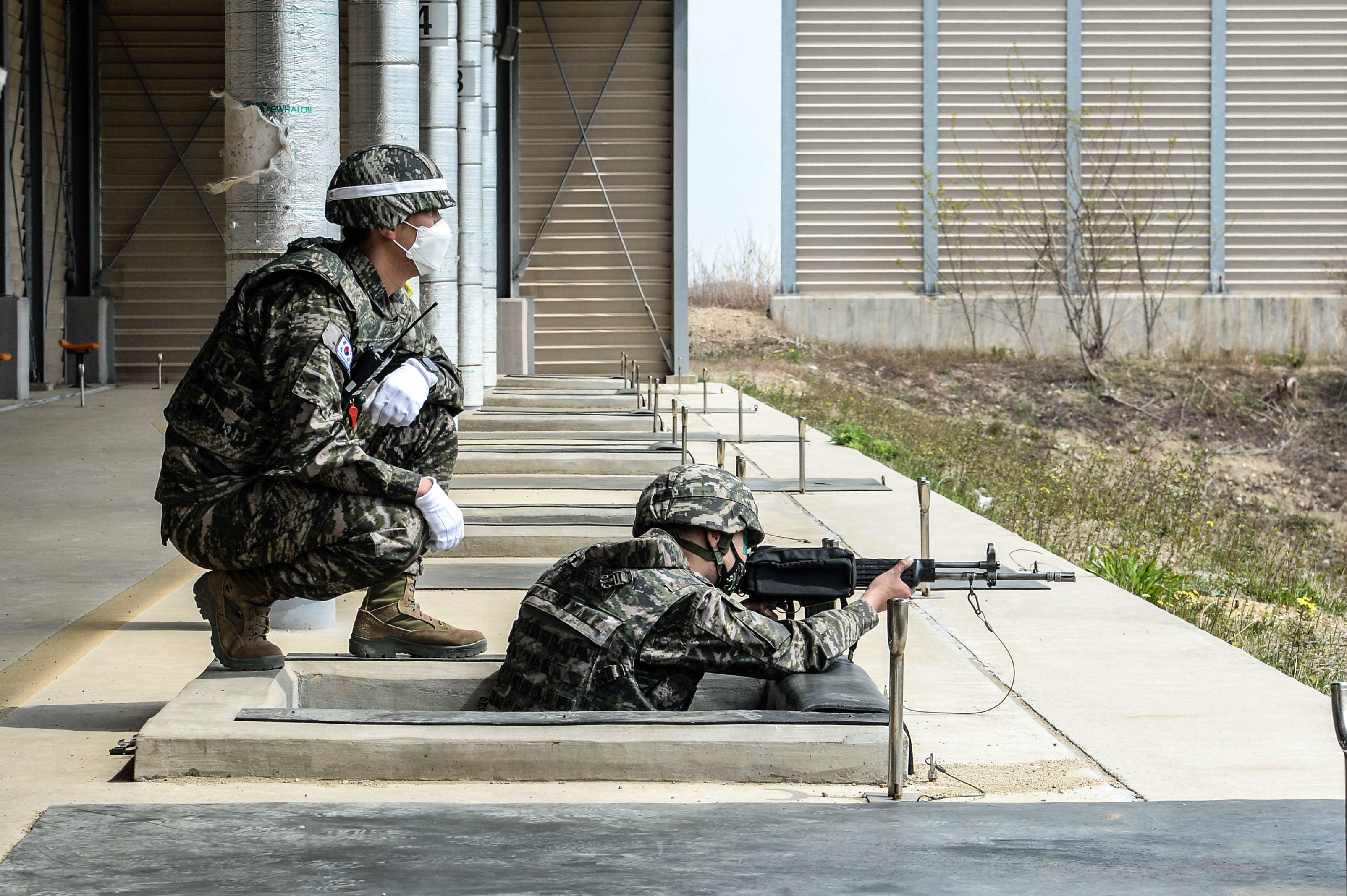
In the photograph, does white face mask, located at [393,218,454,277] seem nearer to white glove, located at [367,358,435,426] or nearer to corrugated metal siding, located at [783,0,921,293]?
white glove, located at [367,358,435,426]

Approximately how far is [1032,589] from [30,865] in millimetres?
5262

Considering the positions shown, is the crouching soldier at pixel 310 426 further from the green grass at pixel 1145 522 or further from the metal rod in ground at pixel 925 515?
the green grass at pixel 1145 522

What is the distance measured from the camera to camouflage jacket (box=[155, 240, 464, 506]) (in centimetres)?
404

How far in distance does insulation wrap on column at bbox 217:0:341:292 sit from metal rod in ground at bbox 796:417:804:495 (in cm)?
525

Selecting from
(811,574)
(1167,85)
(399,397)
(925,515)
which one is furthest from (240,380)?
(1167,85)

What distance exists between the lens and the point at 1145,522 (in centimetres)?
1228

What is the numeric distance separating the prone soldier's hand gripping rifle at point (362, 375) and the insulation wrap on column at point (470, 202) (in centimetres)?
1090

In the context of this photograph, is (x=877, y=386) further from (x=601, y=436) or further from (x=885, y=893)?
(x=885, y=893)

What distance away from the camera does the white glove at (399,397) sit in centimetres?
421

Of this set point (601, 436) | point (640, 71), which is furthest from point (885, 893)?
point (640, 71)

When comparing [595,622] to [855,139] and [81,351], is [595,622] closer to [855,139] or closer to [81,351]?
[81,351]

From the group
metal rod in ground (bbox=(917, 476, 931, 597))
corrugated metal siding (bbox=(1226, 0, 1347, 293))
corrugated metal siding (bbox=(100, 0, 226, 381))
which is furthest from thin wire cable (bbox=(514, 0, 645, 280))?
metal rod in ground (bbox=(917, 476, 931, 597))

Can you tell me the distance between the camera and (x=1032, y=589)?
7457 mm

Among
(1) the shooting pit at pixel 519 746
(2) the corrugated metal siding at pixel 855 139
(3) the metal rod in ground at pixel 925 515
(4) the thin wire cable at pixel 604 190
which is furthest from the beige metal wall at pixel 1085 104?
(1) the shooting pit at pixel 519 746
